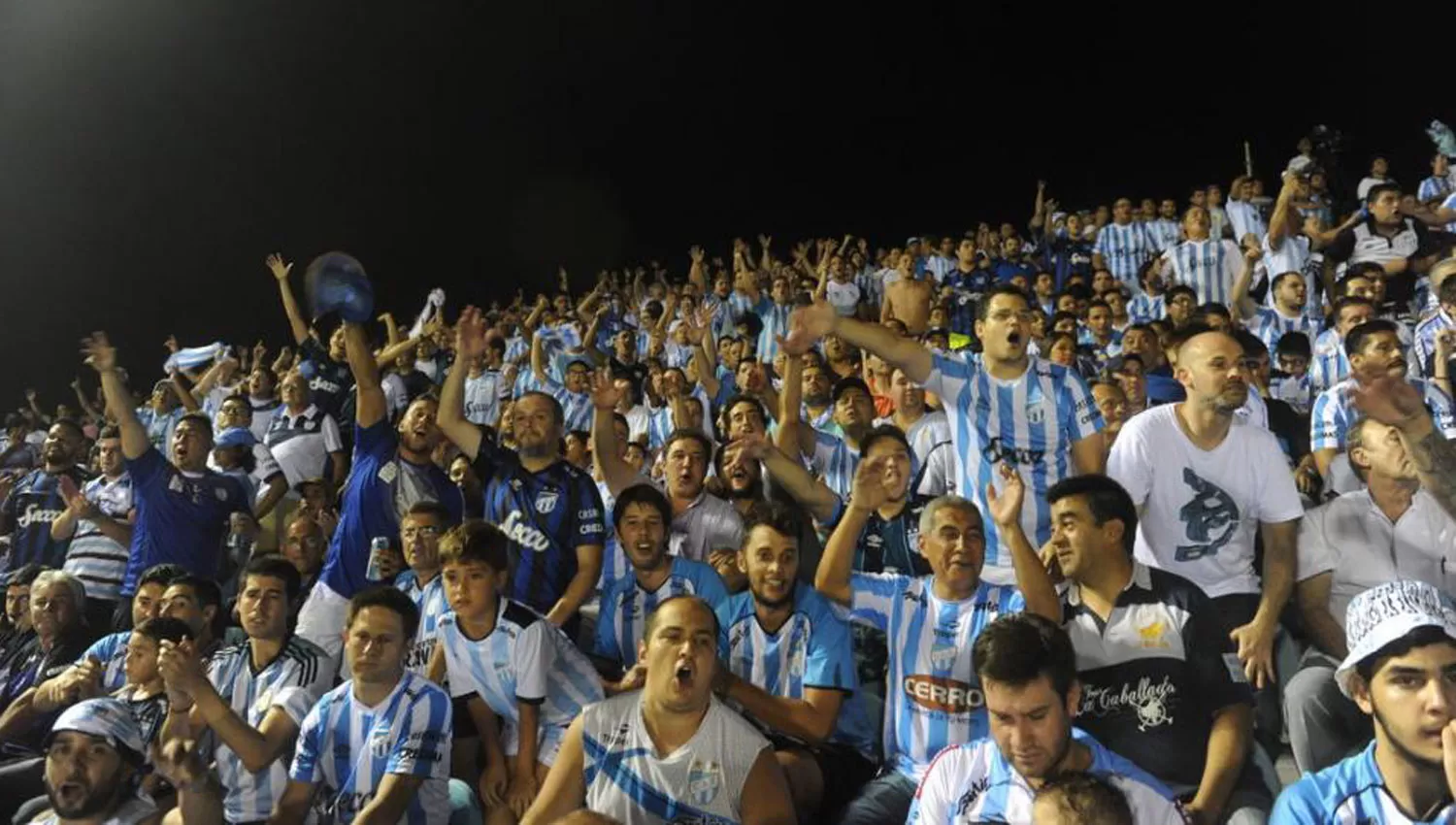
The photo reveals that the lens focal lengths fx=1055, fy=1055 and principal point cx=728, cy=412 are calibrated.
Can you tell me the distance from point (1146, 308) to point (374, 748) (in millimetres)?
7988

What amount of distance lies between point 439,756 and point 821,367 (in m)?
4.08

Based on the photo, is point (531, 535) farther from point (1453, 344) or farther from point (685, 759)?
point (1453, 344)

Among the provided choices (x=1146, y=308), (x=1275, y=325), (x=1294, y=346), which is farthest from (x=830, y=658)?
(x=1146, y=308)

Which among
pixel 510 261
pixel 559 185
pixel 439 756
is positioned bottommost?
pixel 439 756

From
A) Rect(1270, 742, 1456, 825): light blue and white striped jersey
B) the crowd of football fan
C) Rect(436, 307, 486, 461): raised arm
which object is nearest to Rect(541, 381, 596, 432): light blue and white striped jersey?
the crowd of football fan

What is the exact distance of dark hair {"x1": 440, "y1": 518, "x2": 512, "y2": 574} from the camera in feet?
13.0

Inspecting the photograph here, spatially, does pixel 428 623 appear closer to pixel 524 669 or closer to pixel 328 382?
pixel 524 669

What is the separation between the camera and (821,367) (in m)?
7.02

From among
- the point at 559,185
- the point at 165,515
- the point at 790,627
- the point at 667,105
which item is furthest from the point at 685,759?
the point at 667,105

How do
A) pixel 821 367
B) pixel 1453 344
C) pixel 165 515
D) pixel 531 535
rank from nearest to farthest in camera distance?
pixel 531 535, pixel 1453 344, pixel 165 515, pixel 821 367

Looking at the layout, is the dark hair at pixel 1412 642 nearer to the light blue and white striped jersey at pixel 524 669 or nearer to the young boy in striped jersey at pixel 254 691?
the light blue and white striped jersey at pixel 524 669

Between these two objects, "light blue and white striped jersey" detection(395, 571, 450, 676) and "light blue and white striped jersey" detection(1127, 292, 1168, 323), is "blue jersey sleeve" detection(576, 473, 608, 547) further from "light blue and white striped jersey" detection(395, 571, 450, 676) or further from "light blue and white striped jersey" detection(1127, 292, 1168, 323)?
"light blue and white striped jersey" detection(1127, 292, 1168, 323)

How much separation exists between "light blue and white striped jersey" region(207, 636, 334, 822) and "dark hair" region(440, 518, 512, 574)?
726 millimetres

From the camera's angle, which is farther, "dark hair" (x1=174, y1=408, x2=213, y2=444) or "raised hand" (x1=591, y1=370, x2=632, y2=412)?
"dark hair" (x1=174, y1=408, x2=213, y2=444)
